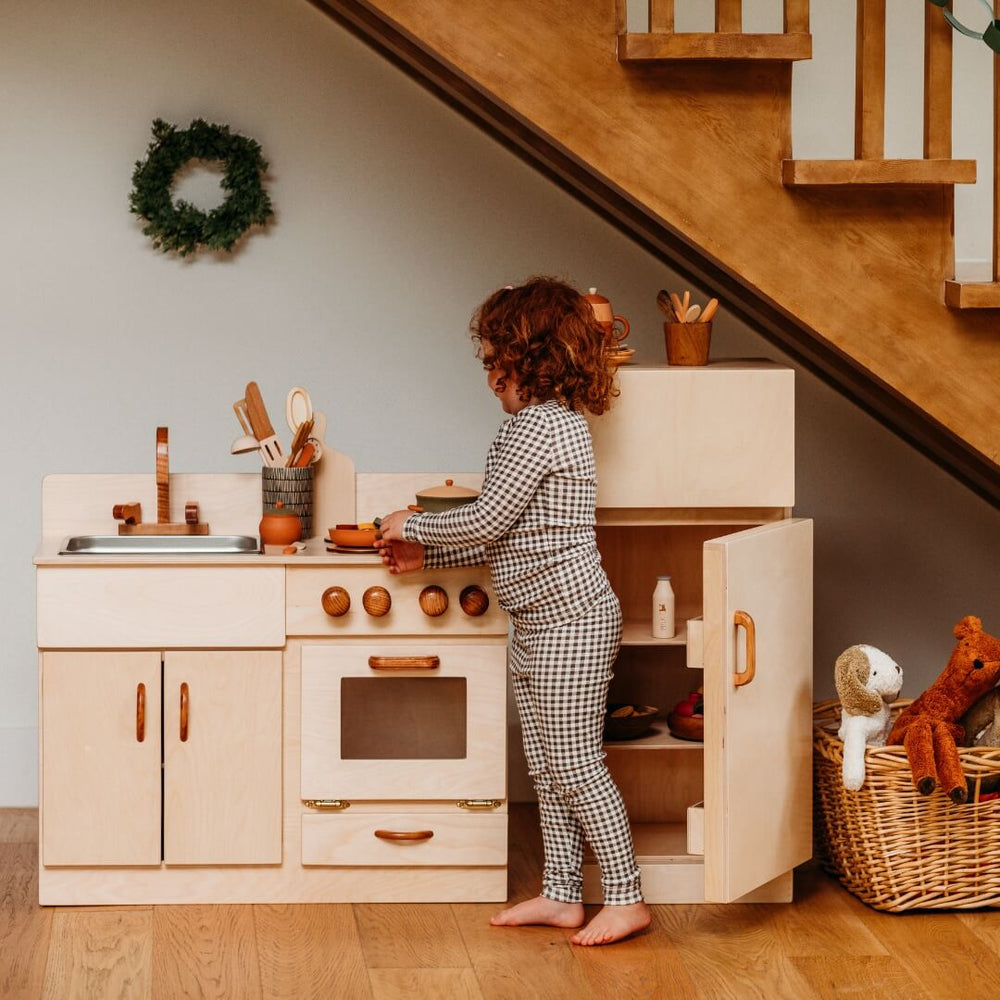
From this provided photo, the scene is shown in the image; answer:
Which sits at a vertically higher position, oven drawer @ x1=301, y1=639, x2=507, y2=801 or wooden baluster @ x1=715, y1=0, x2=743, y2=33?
wooden baluster @ x1=715, y1=0, x2=743, y2=33

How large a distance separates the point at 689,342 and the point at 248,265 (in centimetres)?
127

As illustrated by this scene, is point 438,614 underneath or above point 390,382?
underneath

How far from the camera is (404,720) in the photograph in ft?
9.69

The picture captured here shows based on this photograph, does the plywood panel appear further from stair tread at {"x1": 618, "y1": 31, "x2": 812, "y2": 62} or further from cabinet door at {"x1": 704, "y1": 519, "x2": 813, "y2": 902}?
stair tread at {"x1": 618, "y1": 31, "x2": 812, "y2": 62}

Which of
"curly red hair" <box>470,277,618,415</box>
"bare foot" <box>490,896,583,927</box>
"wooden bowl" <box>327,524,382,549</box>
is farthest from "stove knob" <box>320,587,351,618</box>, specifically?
"bare foot" <box>490,896,583,927</box>

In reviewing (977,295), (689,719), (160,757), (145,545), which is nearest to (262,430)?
(145,545)

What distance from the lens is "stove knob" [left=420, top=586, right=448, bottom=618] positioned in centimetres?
289

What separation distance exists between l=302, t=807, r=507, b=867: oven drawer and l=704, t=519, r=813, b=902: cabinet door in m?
0.51

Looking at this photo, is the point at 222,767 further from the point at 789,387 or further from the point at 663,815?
the point at 789,387

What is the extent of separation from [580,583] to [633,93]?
89 cm

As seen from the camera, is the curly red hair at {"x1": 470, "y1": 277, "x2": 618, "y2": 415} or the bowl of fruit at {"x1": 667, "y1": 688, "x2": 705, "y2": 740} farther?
the bowl of fruit at {"x1": 667, "y1": 688, "x2": 705, "y2": 740}

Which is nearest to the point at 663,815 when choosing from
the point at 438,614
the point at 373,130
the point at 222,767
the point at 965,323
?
the point at 438,614

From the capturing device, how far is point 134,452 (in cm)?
369

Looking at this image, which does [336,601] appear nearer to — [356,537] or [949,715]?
[356,537]
